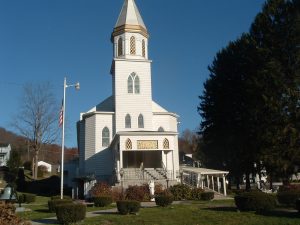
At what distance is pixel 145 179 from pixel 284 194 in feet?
44.1

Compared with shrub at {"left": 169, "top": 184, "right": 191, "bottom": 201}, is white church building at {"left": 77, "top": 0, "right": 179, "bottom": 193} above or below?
above

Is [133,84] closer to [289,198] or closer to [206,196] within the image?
[206,196]

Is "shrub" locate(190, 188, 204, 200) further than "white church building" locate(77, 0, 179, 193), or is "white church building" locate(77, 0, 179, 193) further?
"white church building" locate(77, 0, 179, 193)

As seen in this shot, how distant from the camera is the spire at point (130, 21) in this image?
4503cm

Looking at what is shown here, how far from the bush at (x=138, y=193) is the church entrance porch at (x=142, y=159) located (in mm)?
10282

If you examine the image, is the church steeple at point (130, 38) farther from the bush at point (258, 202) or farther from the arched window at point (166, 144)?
the bush at point (258, 202)

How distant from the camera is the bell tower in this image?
43.2 metres

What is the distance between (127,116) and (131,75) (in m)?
4.39

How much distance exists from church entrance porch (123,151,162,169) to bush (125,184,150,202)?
10.3 meters

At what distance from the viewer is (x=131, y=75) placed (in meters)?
44.2

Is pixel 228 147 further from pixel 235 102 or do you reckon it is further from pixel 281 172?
pixel 281 172

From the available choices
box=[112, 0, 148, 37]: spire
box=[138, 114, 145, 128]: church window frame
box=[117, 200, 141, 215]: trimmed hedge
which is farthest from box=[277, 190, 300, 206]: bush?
box=[112, 0, 148, 37]: spire

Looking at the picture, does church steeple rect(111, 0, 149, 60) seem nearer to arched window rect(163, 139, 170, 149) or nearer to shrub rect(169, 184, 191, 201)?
arched window rect(163, 139, 170, 149)

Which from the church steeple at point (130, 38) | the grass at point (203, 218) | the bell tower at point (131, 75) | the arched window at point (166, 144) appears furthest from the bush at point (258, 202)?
the church steeple at point (130, 38)
